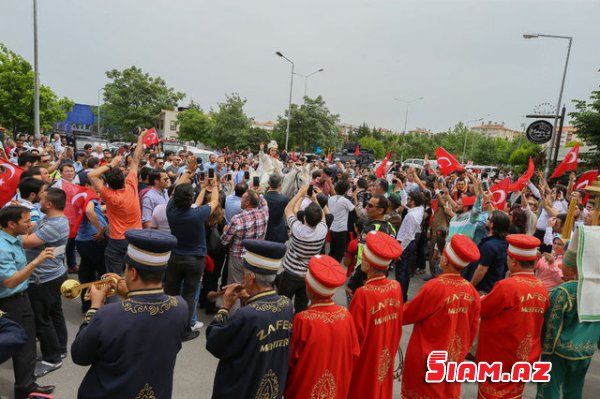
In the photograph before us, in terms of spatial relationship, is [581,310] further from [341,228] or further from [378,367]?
[341,228]

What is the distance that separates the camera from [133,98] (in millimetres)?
38531

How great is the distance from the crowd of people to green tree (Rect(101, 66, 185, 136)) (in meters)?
34.6

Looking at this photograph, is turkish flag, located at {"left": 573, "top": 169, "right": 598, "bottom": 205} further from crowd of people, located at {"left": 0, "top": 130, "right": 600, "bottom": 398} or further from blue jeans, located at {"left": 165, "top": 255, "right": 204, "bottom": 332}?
blue jeans, located at {"left": 165, "top": 255, "right": 204, "bottom": 332}

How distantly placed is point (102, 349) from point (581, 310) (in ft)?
11.6

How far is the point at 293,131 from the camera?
123 ft

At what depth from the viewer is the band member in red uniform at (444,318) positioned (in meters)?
3.29

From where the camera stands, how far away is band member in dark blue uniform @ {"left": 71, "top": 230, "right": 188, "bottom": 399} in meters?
2.16

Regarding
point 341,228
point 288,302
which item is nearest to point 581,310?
point 288,302

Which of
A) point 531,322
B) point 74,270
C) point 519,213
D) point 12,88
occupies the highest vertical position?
point 12,88

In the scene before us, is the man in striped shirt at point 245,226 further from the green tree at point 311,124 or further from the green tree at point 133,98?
the green tree at point 133,98

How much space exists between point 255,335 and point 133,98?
134 ft

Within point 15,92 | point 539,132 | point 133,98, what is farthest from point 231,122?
point 539,132

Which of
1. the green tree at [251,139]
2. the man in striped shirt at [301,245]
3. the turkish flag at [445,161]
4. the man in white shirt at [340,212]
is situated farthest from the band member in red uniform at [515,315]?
the green tree at [251,139]

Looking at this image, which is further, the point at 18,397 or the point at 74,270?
the point at 74,270
